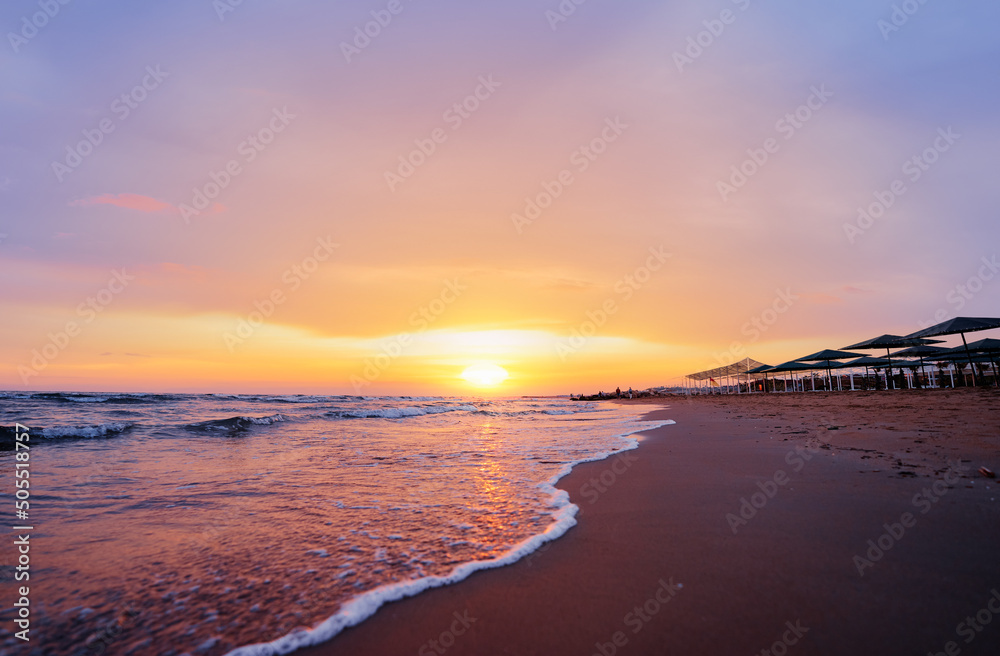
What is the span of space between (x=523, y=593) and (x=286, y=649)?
1.44 m

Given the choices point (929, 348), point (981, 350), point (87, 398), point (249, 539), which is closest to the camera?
point (249, 539)

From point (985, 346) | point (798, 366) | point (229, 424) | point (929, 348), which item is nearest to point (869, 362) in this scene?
point (798, 366)

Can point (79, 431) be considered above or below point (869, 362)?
below

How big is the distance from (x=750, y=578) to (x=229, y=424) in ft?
63.9

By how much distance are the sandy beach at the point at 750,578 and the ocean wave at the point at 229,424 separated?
15849 millimetres

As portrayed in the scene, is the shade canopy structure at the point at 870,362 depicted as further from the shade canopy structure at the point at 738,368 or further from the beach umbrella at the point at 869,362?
the shade canopy structure at the point at 738,368

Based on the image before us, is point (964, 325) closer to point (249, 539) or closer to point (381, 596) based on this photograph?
point (381, 596)

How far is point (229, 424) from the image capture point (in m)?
18.0

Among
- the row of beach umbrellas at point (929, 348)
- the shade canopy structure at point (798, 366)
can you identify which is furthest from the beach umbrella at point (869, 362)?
the shade canopy structure at point (798, 366)

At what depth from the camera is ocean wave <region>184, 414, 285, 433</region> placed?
1656 centimetres

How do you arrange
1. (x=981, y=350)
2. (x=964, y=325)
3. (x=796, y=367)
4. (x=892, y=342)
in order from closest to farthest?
1. (x=964, y=325)
2. (x=981, y=350)
3. (x=892, y=342)
4. (x=796, y=367)

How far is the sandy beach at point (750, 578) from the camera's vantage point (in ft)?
8.02

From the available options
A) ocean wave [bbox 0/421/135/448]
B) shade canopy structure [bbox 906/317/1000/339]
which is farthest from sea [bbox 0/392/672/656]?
shade canopy structure [bbox 906/317/1000/339]

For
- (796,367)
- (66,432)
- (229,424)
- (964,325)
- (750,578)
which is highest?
(964,325)
